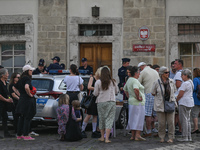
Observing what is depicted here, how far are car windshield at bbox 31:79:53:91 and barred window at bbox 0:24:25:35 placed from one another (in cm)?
669

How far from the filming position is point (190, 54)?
17578 millimetres

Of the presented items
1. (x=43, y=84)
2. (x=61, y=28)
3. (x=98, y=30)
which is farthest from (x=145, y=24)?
(x=43, y=84)

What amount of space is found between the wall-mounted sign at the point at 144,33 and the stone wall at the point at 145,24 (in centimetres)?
11

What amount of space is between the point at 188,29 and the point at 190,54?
3.04 feet

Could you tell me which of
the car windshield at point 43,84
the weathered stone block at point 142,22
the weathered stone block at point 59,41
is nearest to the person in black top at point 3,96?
the car windshield at point 43,84

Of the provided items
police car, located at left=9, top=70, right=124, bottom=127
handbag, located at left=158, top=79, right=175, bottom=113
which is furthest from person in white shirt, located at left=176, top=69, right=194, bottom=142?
police car, located at left=9, top=70, right=124, bottom=127

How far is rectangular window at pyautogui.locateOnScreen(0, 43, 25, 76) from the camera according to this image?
18.0 m

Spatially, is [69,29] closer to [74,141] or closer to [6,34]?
[6,34]

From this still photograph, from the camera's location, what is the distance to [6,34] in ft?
58.4

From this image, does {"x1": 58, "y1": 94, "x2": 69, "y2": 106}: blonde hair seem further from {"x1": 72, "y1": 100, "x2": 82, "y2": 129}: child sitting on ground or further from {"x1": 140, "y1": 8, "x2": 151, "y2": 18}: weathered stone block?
{"x1": 140, "y1": 8, "x2": 151, "y2": 18}: weathered stone block

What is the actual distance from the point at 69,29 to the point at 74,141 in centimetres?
789

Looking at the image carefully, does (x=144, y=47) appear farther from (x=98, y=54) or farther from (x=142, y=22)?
(x=98, y=54)

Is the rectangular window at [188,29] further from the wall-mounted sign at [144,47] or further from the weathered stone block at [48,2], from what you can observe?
the weathered stone block at [48,2]

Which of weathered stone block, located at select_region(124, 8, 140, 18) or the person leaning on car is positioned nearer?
the person leaning on car
